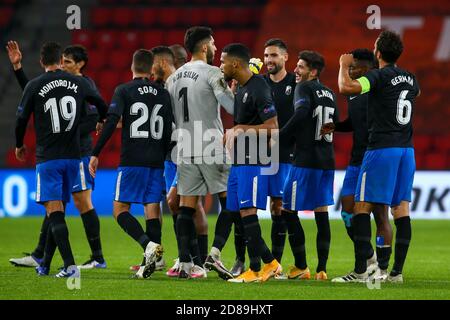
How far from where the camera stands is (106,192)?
18.7m

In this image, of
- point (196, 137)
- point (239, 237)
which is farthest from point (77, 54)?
point (239, 237)

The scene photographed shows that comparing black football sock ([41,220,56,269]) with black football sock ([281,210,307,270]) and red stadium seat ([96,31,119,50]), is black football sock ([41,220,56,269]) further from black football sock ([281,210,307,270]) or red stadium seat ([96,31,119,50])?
red stadium seat ([96,31,119,50])

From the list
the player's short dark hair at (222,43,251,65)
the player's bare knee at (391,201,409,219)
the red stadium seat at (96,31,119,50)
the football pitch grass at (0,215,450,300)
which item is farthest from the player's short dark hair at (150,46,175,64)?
the red stadium seat at (96,31,119,50)

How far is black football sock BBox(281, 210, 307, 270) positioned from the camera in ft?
30.1

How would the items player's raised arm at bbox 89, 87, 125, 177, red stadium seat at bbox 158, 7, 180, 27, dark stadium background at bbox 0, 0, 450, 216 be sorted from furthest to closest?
red stadium seat at bbox 158, 7, 180, 27, dark stadium background at bbox 0, 0, 450, 216, player's raised arm at bbox 89, 87, 125, 177

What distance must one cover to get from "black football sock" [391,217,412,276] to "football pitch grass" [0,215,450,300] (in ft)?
0.58

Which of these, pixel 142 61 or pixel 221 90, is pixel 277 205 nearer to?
pixel 221 90

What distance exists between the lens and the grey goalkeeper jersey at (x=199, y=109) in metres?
8.72

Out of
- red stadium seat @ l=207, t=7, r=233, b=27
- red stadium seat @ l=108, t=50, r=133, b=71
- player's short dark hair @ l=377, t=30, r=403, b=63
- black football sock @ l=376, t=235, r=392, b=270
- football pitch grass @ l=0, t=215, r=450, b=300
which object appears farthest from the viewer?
red stadium seat @ l=207, t=7, r=233, b=27

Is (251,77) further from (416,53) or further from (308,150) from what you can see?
(416,53)

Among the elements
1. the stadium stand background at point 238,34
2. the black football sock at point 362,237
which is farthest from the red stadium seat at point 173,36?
the black football sock at point 362,237

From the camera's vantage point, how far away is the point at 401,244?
8.63 meters

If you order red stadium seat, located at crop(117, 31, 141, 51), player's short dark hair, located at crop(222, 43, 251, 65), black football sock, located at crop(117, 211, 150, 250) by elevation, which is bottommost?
black football sock, located at crop(117, 211, 150, 250)
